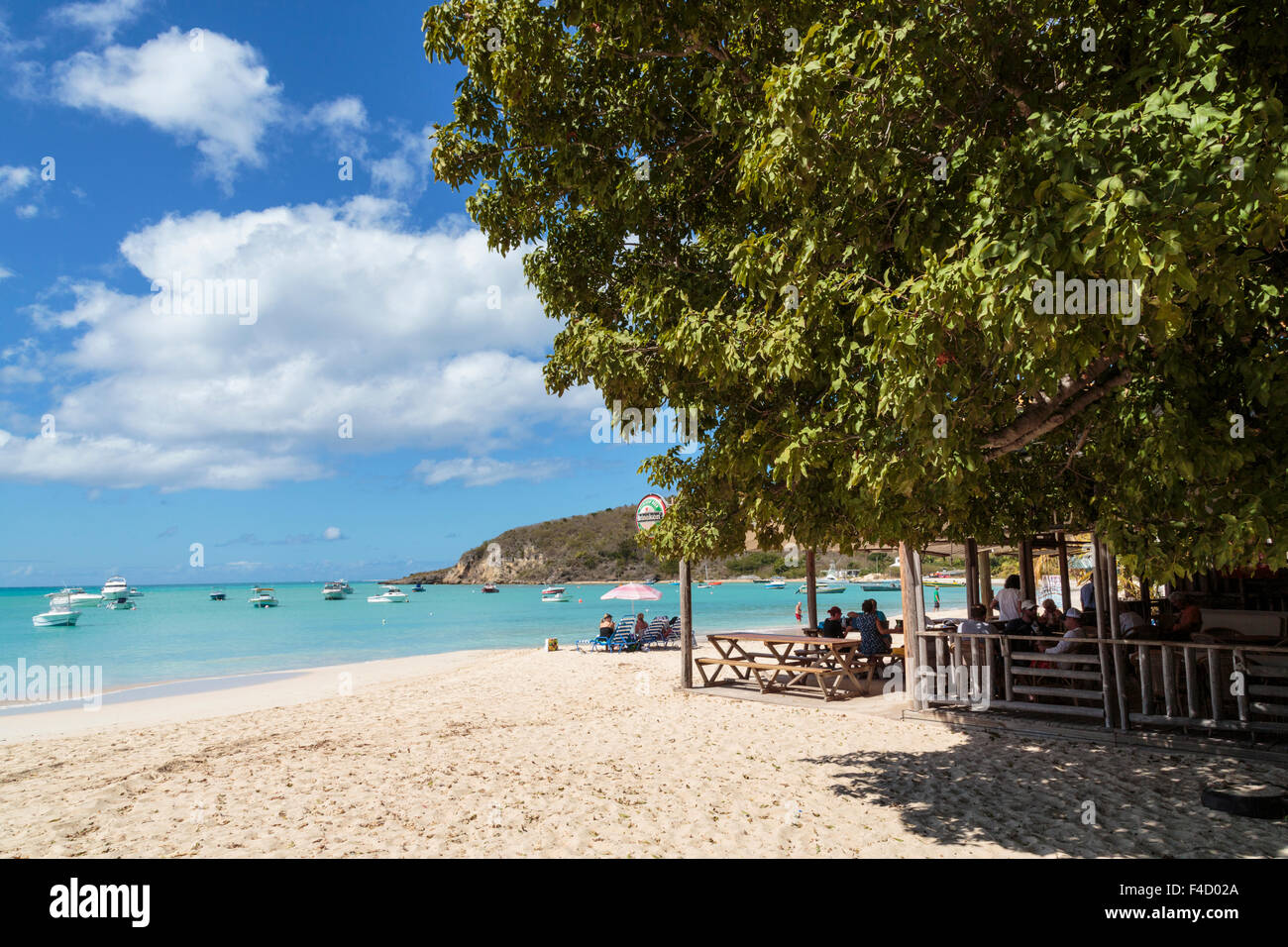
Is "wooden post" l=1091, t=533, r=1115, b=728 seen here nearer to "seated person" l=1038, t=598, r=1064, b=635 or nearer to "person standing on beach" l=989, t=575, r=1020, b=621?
"seated person" l=1038, t=598, r=1064, b=635

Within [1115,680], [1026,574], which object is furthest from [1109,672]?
[1026,574]

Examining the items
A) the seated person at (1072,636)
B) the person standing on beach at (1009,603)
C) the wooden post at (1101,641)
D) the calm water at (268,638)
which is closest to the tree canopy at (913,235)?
the wooden post at (1101,641)

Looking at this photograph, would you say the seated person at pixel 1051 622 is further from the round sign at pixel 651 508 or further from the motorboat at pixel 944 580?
the motorboat at pixel 944 580

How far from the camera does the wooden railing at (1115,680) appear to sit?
7.89m

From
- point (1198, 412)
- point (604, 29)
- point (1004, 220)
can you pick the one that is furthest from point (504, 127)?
point (1198, 412)

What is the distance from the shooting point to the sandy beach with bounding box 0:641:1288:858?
5840 mm

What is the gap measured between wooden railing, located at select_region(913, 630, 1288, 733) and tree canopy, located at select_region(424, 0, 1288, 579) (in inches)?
94.8

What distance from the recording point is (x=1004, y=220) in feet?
12.8

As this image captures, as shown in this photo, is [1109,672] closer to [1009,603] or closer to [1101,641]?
[1101,641]

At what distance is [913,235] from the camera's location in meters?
4.92

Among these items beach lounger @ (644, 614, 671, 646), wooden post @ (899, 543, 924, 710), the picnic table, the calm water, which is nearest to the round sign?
the picnic table

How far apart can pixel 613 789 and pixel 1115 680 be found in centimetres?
577

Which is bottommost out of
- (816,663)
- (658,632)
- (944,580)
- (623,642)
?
(944,580)
